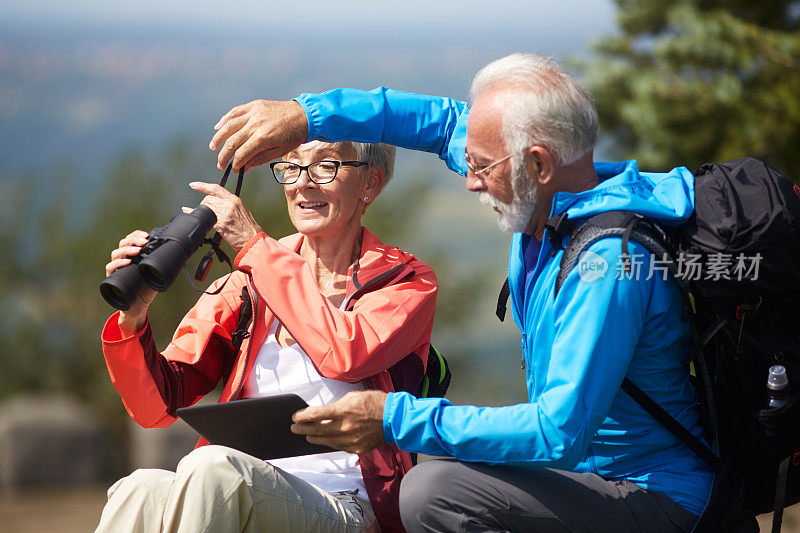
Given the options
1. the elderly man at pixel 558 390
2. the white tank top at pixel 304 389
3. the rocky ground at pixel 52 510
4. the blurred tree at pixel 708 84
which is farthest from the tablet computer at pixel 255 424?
the rocky ground at pixel 52 510

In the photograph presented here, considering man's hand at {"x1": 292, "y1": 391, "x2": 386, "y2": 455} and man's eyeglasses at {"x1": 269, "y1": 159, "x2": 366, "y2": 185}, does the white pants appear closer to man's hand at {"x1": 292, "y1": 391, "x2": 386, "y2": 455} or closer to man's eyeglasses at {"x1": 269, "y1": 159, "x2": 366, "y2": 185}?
man's hand at {"x1": 292, "y1": 391, "x2": 386, "y2": 455}

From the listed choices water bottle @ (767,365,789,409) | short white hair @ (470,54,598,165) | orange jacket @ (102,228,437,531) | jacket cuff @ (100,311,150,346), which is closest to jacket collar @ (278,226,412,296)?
orange jacket @ (102,228,437,531)

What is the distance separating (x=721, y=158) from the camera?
4414mm

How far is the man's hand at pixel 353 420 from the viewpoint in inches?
76.6

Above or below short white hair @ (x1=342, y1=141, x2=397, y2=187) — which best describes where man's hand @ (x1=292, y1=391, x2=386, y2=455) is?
below

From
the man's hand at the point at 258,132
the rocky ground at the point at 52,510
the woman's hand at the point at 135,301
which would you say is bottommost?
the rocky ground at the point at 52,510

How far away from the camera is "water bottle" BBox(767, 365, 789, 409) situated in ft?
6.15

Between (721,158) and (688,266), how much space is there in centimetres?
277

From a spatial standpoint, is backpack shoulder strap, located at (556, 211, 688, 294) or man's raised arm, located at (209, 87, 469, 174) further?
man's raised arm, located at (209, 87, 469, 174)

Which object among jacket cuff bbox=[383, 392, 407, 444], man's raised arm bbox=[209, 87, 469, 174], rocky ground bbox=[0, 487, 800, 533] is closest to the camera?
jacket cuff bbox=[383, 392, 407, 444]

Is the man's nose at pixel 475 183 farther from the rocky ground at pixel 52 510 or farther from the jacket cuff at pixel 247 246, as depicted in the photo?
the rocky ground at pixel 52 510

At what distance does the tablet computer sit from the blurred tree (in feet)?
9.84

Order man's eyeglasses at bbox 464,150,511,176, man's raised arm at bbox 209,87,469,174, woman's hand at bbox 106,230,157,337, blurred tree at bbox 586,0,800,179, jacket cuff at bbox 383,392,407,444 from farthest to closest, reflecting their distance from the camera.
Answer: blurred tree at bbox 586,0,800,179 → man's raised arm at bbox 209,87,469,174 → woman's hand at bbox 106,230,157,337 → man's eyeglasses at bbox 464,150,511,176 → jacket cuff at bbox 383,392,407,444

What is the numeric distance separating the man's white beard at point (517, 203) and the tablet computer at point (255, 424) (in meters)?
0.63
